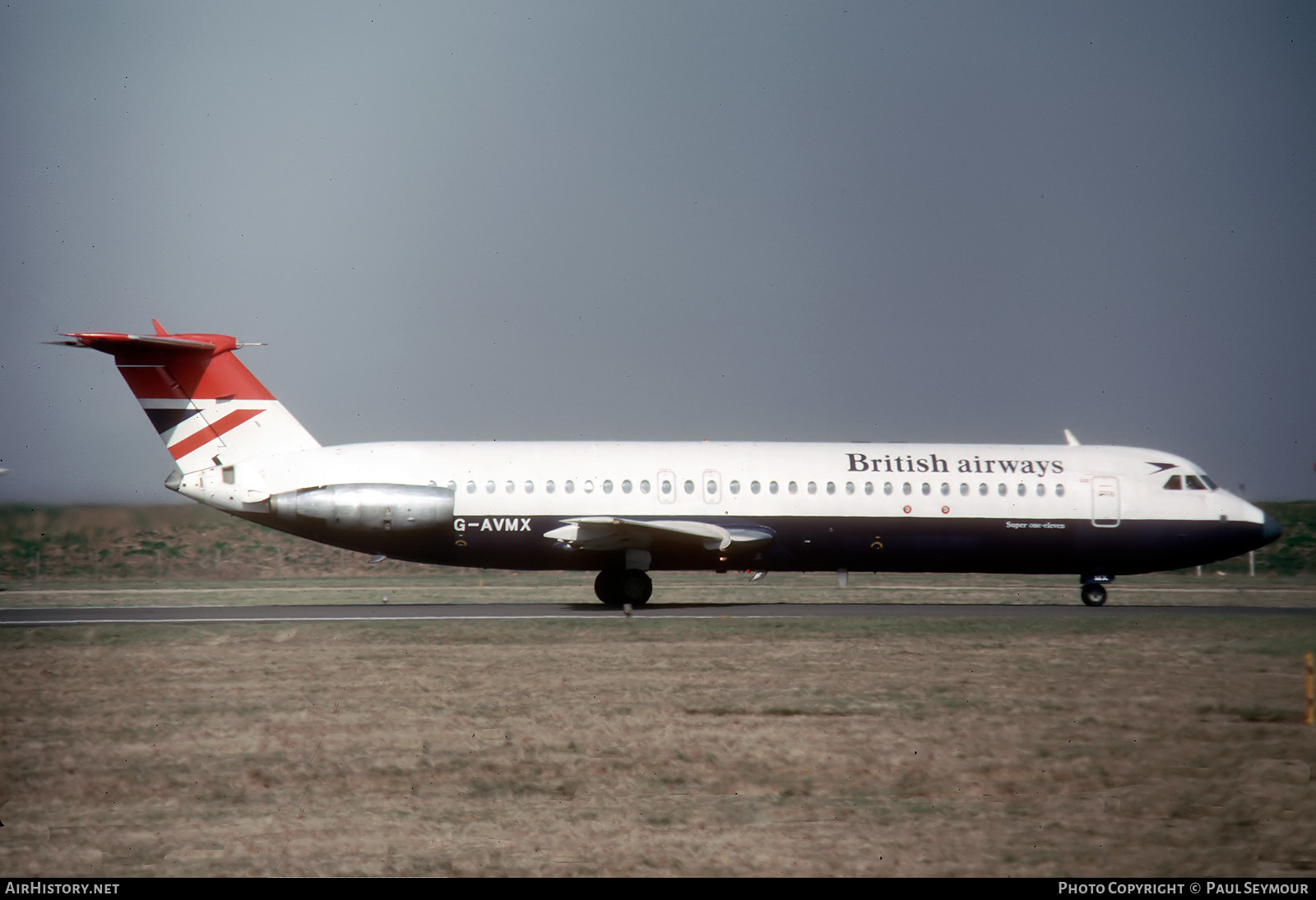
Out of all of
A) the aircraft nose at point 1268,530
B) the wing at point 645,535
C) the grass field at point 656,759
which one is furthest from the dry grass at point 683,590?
the grass field at point 656,759

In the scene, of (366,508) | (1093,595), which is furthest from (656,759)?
(1093,595)

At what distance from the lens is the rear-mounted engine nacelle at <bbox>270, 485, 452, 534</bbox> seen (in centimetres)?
2644

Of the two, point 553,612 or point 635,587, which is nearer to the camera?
point 553,612

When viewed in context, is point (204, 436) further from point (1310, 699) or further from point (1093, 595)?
point (1310, 699)

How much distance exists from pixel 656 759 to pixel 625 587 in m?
16.2

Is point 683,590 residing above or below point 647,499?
below

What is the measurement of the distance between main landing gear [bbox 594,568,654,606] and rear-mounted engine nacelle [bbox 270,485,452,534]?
12.5 feet

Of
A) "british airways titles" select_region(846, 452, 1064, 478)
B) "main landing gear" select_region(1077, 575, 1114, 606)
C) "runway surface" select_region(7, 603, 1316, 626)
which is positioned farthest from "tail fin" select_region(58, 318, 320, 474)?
"main landing gear" select_region(1077, 575, 1114, 606)

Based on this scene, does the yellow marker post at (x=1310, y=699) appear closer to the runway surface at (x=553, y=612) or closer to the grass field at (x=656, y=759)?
the grass field at (x=656, y=759)

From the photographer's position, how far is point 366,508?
26.5 meters

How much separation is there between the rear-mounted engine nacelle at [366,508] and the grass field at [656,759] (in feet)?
24.3

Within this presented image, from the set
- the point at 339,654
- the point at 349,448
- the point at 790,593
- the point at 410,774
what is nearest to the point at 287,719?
the point at 410,774

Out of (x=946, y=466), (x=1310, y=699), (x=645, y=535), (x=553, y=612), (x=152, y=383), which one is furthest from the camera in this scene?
(x=946, y=466)
